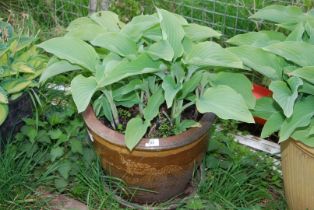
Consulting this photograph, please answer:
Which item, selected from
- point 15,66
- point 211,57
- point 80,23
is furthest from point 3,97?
point 211,57

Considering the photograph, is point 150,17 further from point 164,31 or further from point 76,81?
point 76,81

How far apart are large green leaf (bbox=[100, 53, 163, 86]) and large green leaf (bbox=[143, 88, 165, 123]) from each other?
15 centimetres

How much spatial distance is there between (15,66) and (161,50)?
0.88 m

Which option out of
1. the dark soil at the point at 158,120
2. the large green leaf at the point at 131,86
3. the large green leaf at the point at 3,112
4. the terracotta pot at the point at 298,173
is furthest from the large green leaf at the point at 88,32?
the terracotta pot at the point at 298,173

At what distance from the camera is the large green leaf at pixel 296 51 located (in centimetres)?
220

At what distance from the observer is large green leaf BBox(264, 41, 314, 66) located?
220cm

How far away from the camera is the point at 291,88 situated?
7.15 ft

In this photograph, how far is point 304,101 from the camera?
225cm

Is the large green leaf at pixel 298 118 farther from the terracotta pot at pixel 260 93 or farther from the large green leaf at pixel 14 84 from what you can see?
the large green leaf at pixel 14 84

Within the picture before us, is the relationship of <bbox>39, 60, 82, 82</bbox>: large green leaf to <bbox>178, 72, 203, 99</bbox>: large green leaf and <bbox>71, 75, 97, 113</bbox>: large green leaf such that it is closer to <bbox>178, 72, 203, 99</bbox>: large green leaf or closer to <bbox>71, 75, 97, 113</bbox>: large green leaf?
<bbox>71, 75, 97, 113</bbox>: large green leaf

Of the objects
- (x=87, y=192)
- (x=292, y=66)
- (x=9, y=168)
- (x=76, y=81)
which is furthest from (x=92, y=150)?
(x=292, y=66)

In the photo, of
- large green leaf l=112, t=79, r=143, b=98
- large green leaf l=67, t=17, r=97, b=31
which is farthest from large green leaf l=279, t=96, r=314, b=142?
large green leaf l=67, t=17, r=97, b=31

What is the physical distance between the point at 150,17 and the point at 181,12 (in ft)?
3.99

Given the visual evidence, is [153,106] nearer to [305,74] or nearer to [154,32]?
[154,32]
